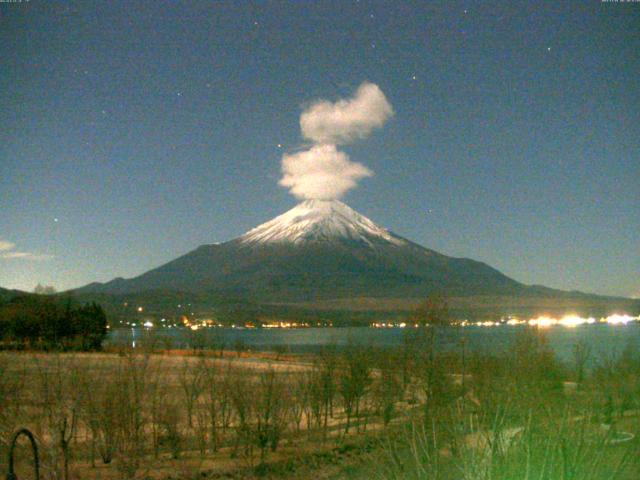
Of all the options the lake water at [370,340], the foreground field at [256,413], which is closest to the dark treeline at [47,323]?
the lake water at [370,340]

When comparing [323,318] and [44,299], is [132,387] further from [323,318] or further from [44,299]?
[323,318]

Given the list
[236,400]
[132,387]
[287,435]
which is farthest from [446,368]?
[132,387]

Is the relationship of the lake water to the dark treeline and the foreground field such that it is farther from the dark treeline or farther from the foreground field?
the foreground field

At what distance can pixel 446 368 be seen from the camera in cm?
2456

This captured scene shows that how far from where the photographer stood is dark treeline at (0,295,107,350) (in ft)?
169

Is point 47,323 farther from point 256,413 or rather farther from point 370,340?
point 256,413

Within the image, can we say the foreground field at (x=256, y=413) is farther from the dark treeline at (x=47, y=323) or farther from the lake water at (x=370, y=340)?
the dark treeline at (x=47, y=323)

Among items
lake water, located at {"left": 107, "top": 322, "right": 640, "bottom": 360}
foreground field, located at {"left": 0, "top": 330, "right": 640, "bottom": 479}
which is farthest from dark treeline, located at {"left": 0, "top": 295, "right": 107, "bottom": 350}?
foreground field, located at {"left": 0, "top": 330, "right": 640, "bottom": 479}

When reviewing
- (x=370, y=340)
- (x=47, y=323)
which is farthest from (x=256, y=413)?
(x=47, y=323)

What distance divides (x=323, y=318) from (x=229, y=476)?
154 metres

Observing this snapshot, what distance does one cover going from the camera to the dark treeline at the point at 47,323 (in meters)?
51.4

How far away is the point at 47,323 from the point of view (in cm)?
5344

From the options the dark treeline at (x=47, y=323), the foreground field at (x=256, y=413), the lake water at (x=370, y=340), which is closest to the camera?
the foreground field at (x=256, y=413)

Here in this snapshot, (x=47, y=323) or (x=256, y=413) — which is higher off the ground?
(x=47, y=323)
